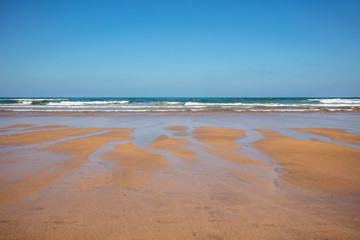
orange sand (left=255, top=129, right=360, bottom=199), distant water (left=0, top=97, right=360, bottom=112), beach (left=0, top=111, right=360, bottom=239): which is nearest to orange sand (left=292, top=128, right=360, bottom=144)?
orange sand (left=255, top=129, right=360, bottom=199)

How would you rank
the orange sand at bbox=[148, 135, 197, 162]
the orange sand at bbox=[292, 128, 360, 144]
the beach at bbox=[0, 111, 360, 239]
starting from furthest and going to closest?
the orange sand at bbox=[292, 128, 360, 144], the orange sand at bbox=[148, 135, 197, 162], the beach at bbox=[0, 111, 360, 239]

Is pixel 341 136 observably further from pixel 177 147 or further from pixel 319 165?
pixel 177 147

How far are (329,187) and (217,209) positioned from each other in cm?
190

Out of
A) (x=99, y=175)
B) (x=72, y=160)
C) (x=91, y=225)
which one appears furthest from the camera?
(x=72, y=160)

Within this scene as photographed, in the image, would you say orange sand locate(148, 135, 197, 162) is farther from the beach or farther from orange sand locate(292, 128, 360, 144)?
orange sand locate(292, 128, 360, 144)

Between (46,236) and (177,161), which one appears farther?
(177,161)

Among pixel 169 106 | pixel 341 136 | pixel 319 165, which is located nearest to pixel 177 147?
pixel 319 165

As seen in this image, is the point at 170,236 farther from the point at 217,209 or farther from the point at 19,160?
the point at 19,160

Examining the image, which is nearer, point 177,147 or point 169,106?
point 177,147

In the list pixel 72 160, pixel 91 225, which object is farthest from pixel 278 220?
pixel 72 160

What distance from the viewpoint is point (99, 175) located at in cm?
380

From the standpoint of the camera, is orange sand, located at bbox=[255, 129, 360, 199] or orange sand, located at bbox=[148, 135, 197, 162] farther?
orange sand, located at bbox=[148, 135, 197, 162]

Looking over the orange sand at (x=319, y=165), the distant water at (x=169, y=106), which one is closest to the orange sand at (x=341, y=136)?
the orange sand at (x=319, y=165)

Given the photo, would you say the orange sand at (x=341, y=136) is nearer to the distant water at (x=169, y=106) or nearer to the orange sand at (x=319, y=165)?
the orange sand at (x=319, y=165)
